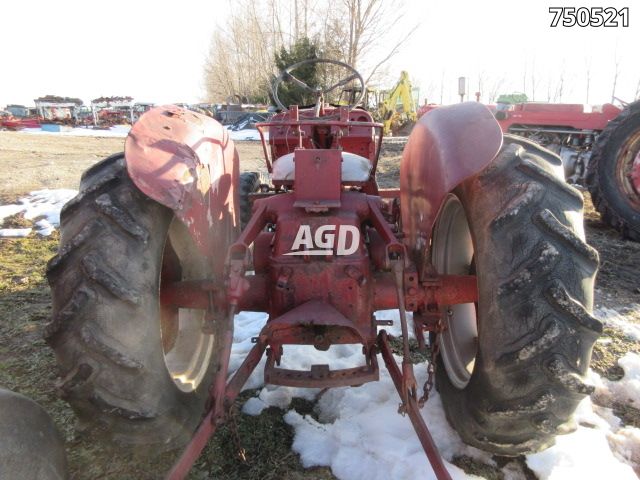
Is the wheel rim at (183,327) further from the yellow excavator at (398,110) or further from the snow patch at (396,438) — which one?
the yellow excavator at (398,110)

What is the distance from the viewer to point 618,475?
6.86ft

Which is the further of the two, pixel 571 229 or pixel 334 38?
pixel 334 38

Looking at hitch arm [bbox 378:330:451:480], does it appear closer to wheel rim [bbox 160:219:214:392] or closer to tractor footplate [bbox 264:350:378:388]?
tractor footplate [bbox 264:350:378:388]

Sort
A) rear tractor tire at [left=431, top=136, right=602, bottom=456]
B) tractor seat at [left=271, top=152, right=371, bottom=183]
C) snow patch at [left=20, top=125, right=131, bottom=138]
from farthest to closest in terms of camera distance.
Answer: snow patch at [left=20, top=125, right=131, bottom=138] < tractor seat at [left=271, top=152, right=371, bottom=183] < rear tractor tire at [left=431, top=136, right=602, bottom=456]

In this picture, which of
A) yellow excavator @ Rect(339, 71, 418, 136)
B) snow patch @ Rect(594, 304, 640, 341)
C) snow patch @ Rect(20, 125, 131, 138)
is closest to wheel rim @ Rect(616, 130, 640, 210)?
snow patch @ Rect(594, 304, 640, 341)

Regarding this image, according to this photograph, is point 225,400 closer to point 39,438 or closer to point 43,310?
point 39,438

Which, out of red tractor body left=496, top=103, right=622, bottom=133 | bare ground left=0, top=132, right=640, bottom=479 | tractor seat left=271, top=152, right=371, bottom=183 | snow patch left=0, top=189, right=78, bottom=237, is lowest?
bare ground left=0, top=132, right=640, bottom=479

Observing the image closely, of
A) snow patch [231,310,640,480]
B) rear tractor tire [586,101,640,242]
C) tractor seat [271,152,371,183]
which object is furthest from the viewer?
rear tractor tire [586,101,640,242]

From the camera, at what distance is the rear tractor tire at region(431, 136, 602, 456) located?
169 centimetres

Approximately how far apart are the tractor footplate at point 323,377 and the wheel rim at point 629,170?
5400 millimetres

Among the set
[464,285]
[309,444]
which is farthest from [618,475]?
[309,444]

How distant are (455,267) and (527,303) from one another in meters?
1.00

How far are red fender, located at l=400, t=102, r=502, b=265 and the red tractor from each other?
0.03 ft

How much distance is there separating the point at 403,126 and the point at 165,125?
641 inches
